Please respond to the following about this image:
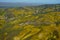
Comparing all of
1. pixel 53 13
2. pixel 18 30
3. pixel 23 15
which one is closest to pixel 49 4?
pixel 53 13

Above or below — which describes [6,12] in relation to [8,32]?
above

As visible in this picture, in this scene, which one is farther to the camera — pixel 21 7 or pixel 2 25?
pixel 21 7

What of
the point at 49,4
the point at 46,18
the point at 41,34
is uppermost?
the point at 49,4

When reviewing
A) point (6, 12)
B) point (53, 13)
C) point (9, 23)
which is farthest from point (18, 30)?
point (53, 13)

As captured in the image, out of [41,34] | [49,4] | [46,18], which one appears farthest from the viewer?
[49,4]

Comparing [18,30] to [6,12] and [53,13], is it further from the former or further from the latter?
[53,13]

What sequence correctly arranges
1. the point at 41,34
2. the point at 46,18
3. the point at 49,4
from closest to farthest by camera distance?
the point at 41,34 < the point at 46,18 < the point at 49,4
